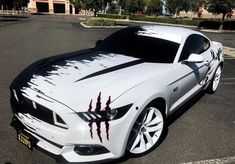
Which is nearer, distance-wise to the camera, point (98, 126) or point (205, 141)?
point (98, 126)

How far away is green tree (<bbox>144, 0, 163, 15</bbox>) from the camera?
7130cm

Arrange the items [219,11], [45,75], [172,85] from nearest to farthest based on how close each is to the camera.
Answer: [45,75], [172,85], [219,11]

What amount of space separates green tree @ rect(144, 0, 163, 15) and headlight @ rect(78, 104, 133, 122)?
71.9 m

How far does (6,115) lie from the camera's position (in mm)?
4621

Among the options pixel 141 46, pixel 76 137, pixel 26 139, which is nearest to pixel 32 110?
pixel 26 139

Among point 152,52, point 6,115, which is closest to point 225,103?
point 152,52

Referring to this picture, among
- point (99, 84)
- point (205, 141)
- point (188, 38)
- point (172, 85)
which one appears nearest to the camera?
point (99, 84)

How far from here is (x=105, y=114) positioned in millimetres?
2879

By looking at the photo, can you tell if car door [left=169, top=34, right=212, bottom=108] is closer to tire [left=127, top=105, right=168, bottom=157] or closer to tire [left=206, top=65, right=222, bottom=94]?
tire [left=127, top=105, right=168, bottom=157]

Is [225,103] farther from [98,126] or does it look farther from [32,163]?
[32,163]

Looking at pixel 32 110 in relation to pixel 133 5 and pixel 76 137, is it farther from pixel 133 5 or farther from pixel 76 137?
pixel 133 5

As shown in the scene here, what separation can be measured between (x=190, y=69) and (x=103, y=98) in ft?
7.07

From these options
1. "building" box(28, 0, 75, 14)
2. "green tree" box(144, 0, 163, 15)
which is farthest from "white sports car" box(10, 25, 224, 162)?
"building" box(28, 0, 75, 14)

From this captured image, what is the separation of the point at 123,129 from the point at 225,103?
12.3 ft
